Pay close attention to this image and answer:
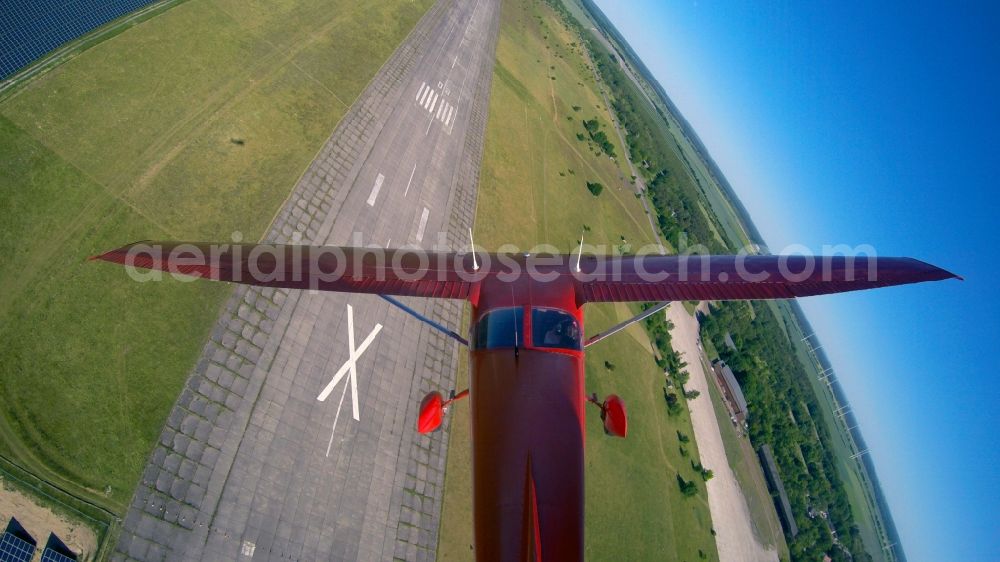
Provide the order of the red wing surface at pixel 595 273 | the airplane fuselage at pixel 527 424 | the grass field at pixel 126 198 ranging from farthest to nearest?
the grass field at pixel 126 198 → the red wing surface at pixel 595 273 → the airplane fuselage at pixel 527 424

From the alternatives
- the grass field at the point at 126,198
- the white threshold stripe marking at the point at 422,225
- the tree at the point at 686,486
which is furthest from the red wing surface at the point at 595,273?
the tree at the point at 686,486

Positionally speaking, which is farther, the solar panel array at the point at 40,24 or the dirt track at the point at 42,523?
the solar panel array at the point at 40,24

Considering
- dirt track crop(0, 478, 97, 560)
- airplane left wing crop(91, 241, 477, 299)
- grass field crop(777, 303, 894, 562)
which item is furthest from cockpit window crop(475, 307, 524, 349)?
grass field crop(777, 303, 894, 562)

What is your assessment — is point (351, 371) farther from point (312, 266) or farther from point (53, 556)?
point (53, 556)

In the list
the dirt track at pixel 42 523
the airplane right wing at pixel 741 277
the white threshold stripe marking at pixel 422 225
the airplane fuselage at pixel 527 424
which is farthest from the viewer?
the white threshold stripe marking at pixel 422 225

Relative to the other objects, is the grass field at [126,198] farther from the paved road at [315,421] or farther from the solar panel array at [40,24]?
the solar panel array at [40,24]

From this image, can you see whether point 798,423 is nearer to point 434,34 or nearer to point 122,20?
point 434,34

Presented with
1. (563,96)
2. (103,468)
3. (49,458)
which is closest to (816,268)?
(103,468)
